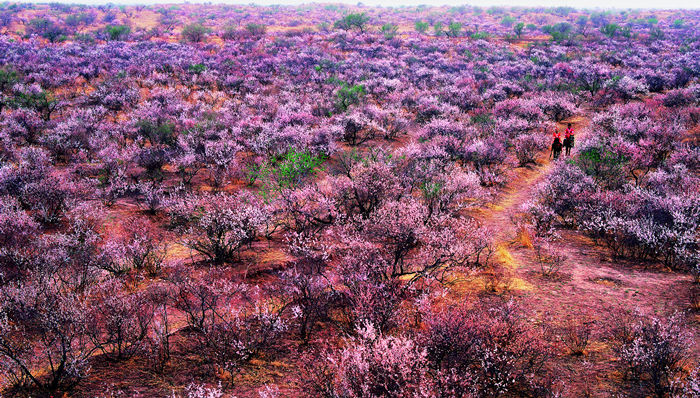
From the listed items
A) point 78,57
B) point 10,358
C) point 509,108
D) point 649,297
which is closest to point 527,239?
point 649,297

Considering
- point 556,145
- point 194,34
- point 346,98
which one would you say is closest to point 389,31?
point 194,34

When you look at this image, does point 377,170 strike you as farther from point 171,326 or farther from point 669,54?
point 669,54

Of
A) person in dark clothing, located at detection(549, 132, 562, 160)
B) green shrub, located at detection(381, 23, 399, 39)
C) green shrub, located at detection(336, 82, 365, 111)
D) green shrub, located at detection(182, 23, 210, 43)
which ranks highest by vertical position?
green shrub, located at detection(381, 23, 399, 39)

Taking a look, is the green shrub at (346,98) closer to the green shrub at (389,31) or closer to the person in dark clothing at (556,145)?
the person in dark clothing at (556,145)

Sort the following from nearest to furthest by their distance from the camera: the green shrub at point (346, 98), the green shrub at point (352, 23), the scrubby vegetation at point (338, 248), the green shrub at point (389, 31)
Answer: the scrubby vegetation at point (338, 248), the green shrub at point (346, 98), the green shrub at point (389, 31), the green shrub at point (352, 23)

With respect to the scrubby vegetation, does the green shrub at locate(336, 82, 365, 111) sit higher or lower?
higher

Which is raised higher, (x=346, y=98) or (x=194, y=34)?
(x=194, y=34)

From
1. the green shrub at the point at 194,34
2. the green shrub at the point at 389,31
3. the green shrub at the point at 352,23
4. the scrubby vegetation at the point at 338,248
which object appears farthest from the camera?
the green shrub at the point at 352,23

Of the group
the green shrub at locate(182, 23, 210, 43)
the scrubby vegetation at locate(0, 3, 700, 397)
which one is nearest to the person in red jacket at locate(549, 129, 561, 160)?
the scrubby vegetation at locate(0, 3, 700, 397)

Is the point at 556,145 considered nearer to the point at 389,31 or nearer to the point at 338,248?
the point at 338,248

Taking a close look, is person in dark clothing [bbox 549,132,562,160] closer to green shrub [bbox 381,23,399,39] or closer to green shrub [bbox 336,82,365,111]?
green shrub [bbox 336,82,365,111]

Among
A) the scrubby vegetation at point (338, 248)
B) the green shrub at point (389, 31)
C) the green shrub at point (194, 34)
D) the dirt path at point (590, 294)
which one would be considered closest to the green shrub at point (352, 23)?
the green shrub at point (389, 31)
